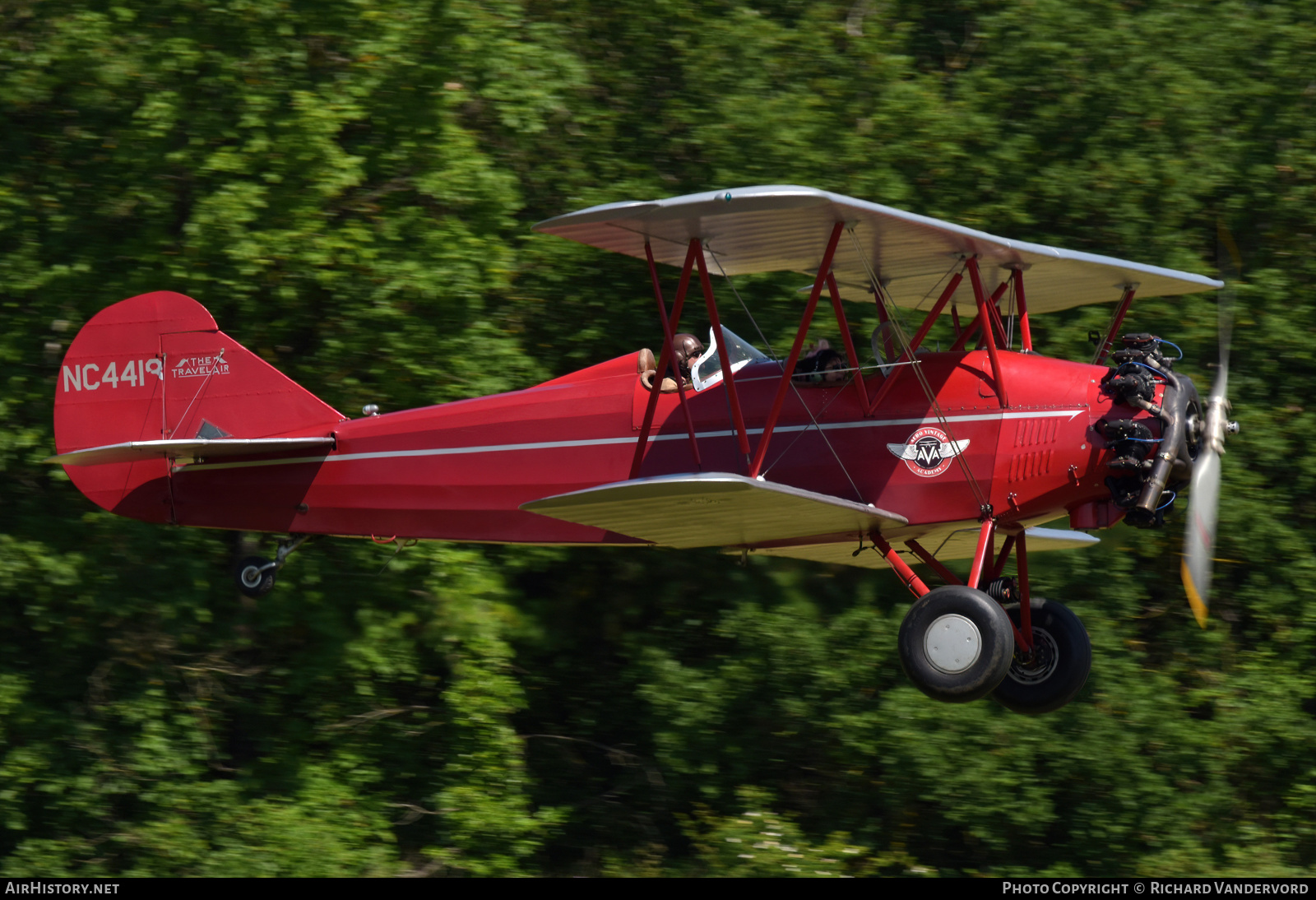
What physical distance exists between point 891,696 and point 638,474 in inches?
177

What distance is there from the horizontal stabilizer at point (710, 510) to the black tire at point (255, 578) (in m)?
2.97

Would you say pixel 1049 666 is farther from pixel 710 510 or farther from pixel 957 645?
pixel 710 510

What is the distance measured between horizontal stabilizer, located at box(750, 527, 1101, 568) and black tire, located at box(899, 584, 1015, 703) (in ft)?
3.49

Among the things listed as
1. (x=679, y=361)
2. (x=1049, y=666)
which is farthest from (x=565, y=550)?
(x=1049, y=666)

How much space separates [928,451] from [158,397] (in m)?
5.29

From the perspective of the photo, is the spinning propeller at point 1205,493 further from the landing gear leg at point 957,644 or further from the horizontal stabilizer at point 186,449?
the horizontal stabilizer at point 186,449

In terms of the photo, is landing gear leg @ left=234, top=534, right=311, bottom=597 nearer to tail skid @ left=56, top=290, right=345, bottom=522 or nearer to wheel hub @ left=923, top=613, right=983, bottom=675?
tail skid @ left=56, top=290, right=345, bottom=522

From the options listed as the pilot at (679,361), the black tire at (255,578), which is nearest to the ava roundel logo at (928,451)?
the pilot at (679,361)

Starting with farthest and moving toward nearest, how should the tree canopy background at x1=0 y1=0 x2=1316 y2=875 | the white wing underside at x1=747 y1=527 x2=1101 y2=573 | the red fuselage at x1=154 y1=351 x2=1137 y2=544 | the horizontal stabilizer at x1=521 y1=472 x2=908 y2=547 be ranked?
the tree canopy background at x1=0 y1=0 x2=1316 y2=875
the white wing underside at x1=747 y1=527 x2=1101 y2=573
the red fuselage at x1=154 y1=351 x2=1137 y2=544
the horizontal stabilizer at x1=521 y1=472 x2=908 y2=547

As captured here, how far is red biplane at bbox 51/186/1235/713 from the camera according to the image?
7.52 metres

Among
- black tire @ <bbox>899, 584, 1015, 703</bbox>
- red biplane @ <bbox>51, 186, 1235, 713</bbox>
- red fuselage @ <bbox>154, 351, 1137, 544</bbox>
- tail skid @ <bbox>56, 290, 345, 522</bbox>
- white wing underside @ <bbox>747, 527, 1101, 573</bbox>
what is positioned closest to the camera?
black tire @ <bbox>899, 584, 1015, 703</bbox>

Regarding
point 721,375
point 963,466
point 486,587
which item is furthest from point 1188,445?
point 486,587

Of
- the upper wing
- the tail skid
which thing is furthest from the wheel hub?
the tail skid
